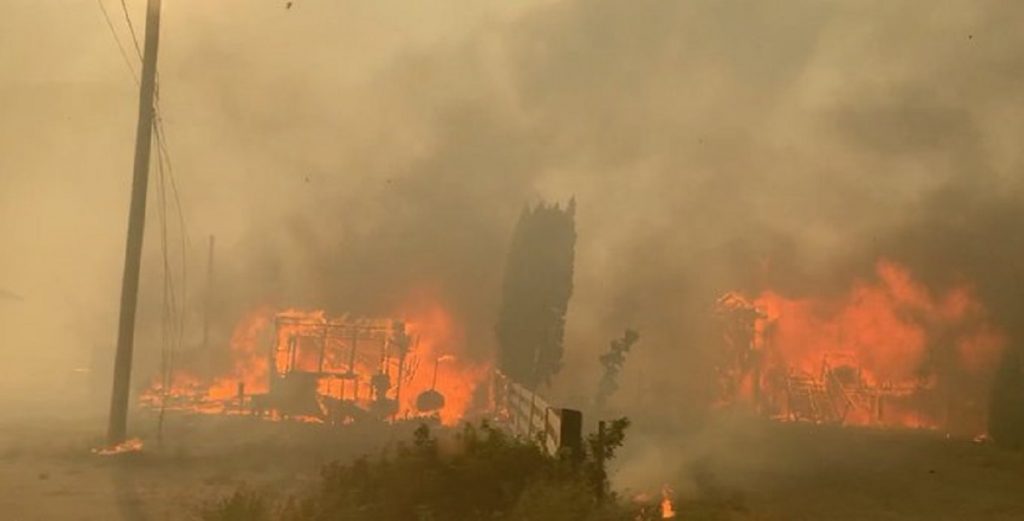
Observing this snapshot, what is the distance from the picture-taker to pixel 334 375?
1080 inches

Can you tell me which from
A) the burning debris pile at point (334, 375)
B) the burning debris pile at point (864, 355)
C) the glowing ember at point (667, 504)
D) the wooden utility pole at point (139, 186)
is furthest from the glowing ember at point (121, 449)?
the burning debris pile at point (864, 355)

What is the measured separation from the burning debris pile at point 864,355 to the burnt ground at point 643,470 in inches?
457

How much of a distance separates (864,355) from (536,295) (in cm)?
1379

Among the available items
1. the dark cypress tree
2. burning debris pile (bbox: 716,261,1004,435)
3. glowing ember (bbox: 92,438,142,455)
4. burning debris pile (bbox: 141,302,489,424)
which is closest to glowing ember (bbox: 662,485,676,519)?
glowing ember (bbox: 92,438,142,455)

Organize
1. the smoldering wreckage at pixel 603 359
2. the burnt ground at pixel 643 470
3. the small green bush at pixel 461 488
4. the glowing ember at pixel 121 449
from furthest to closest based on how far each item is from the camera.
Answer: the smoldering wreckage at pixel 603 359 → the glowing ember at pixel 121 449 → the burnt ground at pixel 643 470 → the small green bush at pixel 461 488

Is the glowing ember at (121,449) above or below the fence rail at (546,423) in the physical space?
below

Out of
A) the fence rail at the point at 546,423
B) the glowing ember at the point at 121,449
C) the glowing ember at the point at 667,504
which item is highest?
the fence rail at the point at 546,423

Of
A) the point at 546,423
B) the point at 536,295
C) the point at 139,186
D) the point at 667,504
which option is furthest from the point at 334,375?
the point at 667,504

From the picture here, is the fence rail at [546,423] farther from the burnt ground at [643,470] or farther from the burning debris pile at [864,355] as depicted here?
the burning debris pile at [864,355]

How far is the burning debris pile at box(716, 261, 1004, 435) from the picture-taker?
1414 inches

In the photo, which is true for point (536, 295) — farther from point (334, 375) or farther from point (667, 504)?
point (667, 504)

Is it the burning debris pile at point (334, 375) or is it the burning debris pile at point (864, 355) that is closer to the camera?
the burning debris pile at point (334, 375)

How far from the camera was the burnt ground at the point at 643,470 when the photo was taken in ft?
41.5

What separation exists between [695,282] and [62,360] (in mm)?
37353
